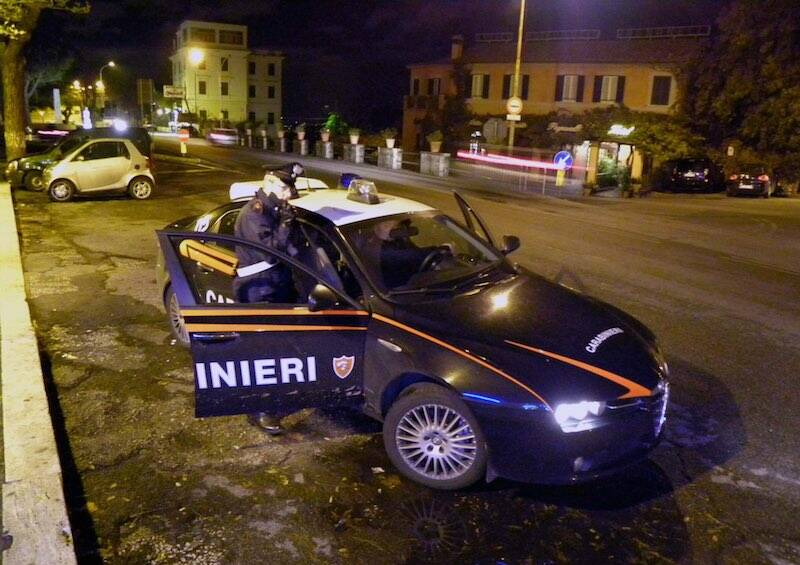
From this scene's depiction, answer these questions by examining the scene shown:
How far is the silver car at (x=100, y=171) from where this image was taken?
50.4 feet

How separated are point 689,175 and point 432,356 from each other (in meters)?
24.8

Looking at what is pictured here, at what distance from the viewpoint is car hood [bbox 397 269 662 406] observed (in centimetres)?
384

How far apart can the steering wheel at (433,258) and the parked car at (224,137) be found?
146 ft

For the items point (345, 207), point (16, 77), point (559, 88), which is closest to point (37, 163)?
point (16, 77)

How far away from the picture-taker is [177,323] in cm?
651

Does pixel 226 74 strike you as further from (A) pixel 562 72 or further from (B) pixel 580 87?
(B) pixel 580 87

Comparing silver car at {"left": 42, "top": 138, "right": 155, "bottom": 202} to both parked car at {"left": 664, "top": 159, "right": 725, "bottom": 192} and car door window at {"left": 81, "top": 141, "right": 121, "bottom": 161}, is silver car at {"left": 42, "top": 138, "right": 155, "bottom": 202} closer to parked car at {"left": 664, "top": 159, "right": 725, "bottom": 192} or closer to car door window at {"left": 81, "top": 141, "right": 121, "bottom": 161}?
car door window at {"left": 81, "top": 141, "right": 121, "bottom": 161}

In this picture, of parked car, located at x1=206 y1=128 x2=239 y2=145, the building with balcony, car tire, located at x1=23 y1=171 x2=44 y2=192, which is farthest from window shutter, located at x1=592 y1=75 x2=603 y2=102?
the building with balcony

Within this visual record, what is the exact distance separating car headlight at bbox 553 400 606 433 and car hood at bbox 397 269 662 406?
0.04 m

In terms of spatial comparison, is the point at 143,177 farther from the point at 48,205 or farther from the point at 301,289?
the point at 301,289

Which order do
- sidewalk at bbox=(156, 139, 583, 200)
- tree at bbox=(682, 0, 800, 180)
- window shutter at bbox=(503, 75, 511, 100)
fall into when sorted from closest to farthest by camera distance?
1. sidewalk at bbox=(156, 139, 583, 200)
2. tree at bbox=(682, 0, 800, 180)
3. window shutter at bbox=(503, 75, 511, 100)

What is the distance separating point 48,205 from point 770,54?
91.1 feet

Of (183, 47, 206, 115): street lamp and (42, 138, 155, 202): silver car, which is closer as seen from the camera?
(42, 138, 155, 202): silver car

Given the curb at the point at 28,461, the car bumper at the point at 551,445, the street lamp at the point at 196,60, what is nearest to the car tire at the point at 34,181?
the curb at the point at 28,461
